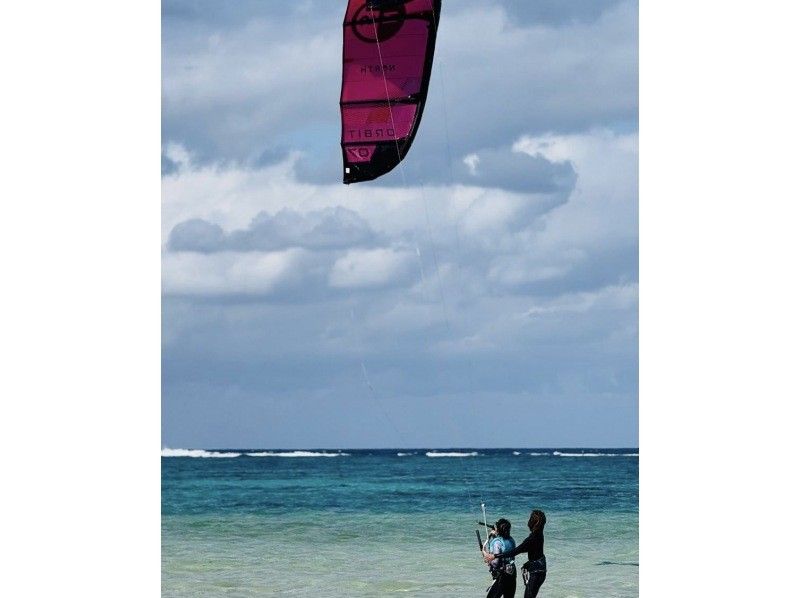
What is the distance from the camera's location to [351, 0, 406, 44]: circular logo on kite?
1009 cm

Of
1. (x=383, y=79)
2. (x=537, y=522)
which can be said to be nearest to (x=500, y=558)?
(x=537, y=522)

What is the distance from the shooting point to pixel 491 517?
26.4 m

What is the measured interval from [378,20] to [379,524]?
462 inches

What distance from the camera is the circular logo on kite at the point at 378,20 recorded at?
10086 mm

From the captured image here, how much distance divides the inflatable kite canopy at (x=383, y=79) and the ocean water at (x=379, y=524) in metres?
3.64

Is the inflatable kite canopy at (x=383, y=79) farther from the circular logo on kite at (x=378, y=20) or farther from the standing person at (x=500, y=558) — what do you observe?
the standing person at (x=500, y=558)

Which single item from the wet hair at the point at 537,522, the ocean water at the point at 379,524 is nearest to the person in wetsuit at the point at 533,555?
the wet hair at the point at 537,522

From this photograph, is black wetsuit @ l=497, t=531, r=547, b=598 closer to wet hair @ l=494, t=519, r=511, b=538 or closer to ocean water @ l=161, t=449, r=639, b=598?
wet hair @ l=494, t=519, r=511, b=538

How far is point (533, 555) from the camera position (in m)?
7.61
